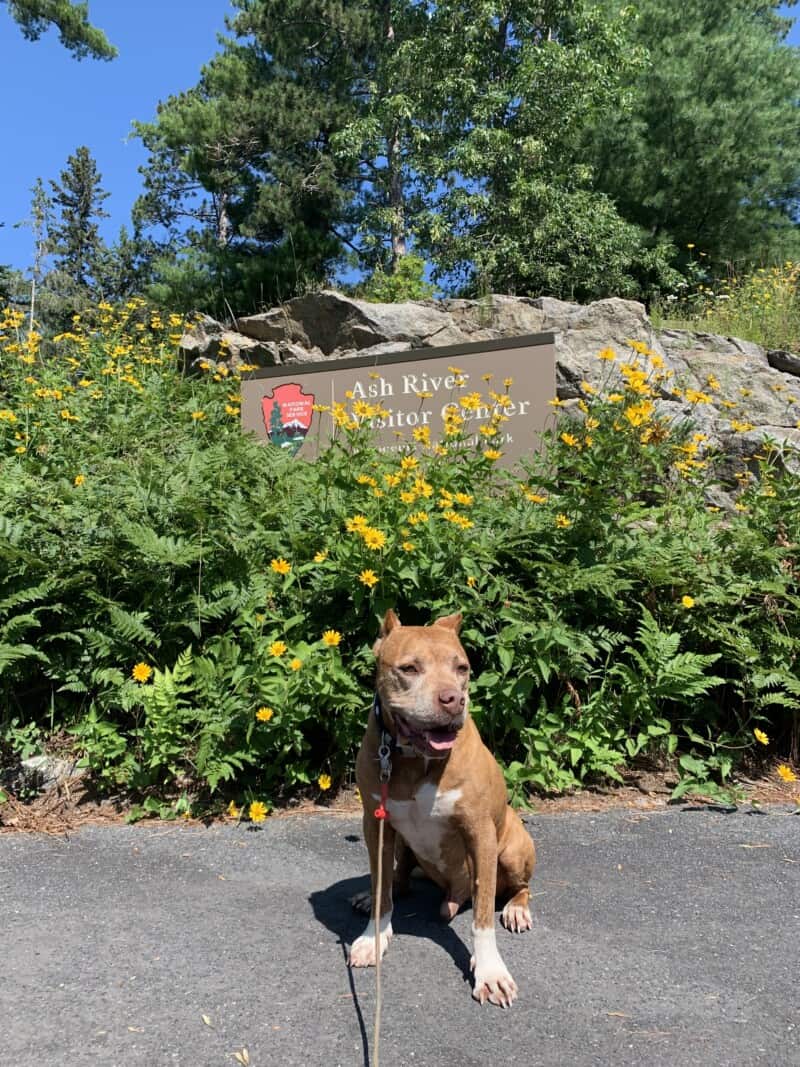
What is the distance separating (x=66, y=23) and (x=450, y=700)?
16.6 m

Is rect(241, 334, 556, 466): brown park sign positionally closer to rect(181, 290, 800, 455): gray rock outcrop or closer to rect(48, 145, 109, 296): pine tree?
rect(181, 290, 800, 455): gray rock outcrop

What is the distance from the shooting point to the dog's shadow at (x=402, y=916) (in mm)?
2426

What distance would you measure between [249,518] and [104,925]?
2.20 meters

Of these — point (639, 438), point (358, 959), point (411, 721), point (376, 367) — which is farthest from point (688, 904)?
point (376, 367)

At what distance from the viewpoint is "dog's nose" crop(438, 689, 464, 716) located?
2.00 meters

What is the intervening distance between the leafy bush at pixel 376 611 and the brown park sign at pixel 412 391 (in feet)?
4.05

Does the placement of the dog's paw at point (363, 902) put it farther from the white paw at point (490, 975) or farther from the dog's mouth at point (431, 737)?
the dog's mouth at point (431, 737)

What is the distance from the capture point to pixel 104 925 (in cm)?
259

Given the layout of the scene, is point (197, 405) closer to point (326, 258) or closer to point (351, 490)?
point (351, 490)

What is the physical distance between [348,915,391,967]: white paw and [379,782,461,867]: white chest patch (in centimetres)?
29

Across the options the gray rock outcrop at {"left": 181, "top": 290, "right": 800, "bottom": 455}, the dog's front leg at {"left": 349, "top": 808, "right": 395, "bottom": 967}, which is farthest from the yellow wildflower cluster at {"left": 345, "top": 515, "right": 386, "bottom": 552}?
the gray rock outcrop at {"left": 181, "top": 290, "right": 800, "bottom": 455}

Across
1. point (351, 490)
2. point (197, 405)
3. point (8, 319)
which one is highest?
point (8, 319)

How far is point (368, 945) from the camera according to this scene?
234 centimetres

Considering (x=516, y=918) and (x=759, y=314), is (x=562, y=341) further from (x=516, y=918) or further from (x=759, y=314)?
(x=516, y=918)
